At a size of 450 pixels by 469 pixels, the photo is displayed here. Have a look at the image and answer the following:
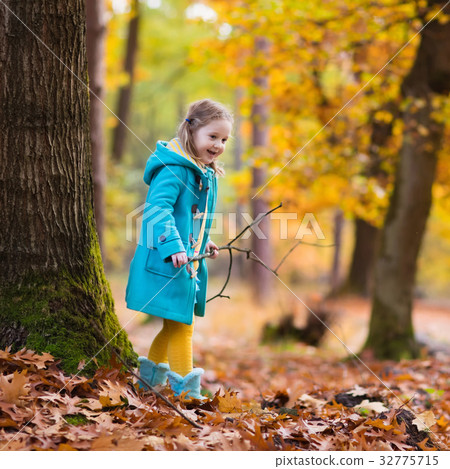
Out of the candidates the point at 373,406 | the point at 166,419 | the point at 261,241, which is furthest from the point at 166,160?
the point at 261,241

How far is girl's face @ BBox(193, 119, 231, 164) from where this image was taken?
9.04 feet

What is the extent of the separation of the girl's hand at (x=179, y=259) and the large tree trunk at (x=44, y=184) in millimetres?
507

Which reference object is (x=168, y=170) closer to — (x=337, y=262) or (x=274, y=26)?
(x=274, y=26)

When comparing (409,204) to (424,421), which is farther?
(409,204)

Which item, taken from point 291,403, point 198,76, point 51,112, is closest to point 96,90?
point 51,112

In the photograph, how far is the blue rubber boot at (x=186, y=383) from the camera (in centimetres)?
275

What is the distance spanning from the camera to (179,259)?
2.58 metres

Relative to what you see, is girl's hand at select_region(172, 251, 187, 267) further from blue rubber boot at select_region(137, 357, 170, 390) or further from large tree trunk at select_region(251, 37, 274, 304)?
large tree trunk at select_region(251, 37, 274, 304)

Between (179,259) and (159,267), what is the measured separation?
171 millimetres

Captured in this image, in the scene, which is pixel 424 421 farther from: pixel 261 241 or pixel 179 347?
pixel 261 241

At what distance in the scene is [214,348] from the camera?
306 inches

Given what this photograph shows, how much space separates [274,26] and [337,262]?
A: 1182cm

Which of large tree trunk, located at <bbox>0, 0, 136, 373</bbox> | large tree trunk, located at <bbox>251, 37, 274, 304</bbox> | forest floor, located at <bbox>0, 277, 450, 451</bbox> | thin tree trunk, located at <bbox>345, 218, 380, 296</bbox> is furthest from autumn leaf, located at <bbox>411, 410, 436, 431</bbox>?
thin tree trunk, located at <bbox>345, 218, 380, 296</bbox>

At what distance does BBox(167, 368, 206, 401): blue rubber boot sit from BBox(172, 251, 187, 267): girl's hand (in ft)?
2.05
